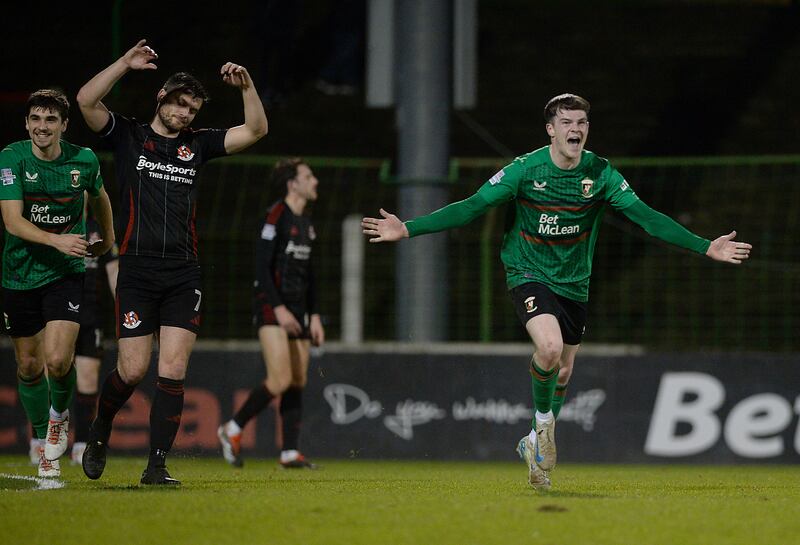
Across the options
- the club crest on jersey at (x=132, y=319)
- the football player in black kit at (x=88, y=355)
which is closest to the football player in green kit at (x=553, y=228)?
the club crest on jersey at (x=132, y=319)

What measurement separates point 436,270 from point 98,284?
376 cm

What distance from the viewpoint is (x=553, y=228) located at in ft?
26.9

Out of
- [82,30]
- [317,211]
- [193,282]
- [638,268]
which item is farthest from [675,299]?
[82,30]

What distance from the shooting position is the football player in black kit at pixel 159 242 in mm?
7848

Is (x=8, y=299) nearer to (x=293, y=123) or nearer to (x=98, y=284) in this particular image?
(x=98, y=284)

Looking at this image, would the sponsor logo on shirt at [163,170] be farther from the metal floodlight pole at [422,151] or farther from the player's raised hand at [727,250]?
the metal floodlight pole at [422,151]

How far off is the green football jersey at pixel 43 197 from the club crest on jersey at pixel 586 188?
3085 millimetres

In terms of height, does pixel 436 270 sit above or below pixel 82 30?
below

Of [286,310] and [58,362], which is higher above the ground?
[286,310]

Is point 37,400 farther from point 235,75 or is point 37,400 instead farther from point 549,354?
point 549,354

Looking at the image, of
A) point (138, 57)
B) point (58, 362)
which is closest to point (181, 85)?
point (138, 57)

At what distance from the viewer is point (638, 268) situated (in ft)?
48.2

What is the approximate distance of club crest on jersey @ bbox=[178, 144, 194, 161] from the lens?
7984 mm

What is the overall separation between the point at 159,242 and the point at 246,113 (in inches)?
36.7
